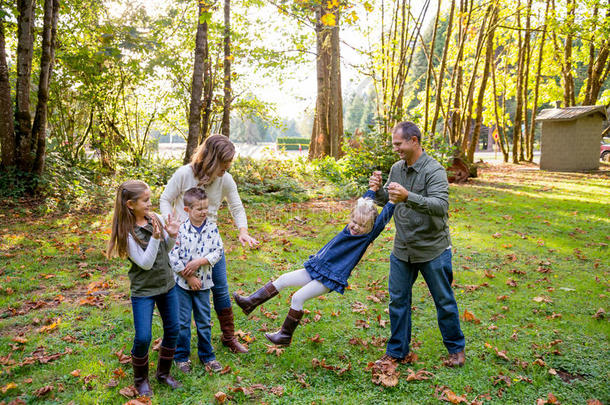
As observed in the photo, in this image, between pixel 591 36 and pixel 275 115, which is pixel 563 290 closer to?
pixel 275 115

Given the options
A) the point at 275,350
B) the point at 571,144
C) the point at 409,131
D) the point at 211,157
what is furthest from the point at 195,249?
the point at 571,144

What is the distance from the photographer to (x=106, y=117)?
1429 centimetres

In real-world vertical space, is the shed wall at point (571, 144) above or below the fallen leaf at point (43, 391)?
above

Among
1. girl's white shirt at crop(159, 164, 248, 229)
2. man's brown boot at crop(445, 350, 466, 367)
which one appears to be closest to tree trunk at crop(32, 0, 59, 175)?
girl's white shirt at crop(159, 164, 248, 229)

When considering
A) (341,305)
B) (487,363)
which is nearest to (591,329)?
(487,363)

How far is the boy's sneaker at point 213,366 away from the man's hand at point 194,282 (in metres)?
0.72

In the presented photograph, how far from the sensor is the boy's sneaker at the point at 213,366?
11.8 feet

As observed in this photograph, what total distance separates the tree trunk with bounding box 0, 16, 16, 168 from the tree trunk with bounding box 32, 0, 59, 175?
0.50 meters

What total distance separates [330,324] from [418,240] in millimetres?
1673

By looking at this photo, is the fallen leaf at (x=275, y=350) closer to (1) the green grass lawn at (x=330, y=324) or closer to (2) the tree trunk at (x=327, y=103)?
(1) the green grass lawn at (x=330, y=324)

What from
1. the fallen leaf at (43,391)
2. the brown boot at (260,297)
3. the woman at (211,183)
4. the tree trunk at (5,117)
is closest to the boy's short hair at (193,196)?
the woman at (211,183)

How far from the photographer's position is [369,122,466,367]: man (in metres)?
3.46

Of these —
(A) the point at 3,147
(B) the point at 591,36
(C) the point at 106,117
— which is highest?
(B) the point at 591,36

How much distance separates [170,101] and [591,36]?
56.5 ft
